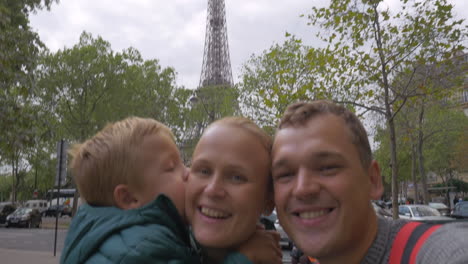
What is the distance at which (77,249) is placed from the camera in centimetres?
162

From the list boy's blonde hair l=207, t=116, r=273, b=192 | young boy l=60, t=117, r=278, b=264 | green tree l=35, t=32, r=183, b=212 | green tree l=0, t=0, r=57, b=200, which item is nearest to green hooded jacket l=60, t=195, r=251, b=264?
young boy l=60, t=117, r=278, b=264

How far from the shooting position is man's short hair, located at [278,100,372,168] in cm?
141

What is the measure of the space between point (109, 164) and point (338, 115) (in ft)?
3.47

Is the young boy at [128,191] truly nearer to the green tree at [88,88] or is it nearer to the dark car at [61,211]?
the green tree at [88,88]

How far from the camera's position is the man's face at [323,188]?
1.31 m

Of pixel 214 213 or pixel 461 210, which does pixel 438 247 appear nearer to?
pixel 214 213

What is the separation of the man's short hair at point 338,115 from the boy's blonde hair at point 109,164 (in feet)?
2.42

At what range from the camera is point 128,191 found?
180cm

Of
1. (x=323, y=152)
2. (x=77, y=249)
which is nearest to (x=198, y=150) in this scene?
(x=323, y=152)

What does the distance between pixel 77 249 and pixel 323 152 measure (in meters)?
1.10

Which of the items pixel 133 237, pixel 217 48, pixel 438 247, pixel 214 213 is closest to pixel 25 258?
pixel 133 237

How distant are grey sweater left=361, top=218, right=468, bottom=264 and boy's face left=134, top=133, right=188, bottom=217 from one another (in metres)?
0.88

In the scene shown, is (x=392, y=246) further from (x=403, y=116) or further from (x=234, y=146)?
(x=403, y=116)

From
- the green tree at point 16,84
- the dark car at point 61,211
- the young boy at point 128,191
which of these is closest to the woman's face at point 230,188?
the young boy at point 128,191
